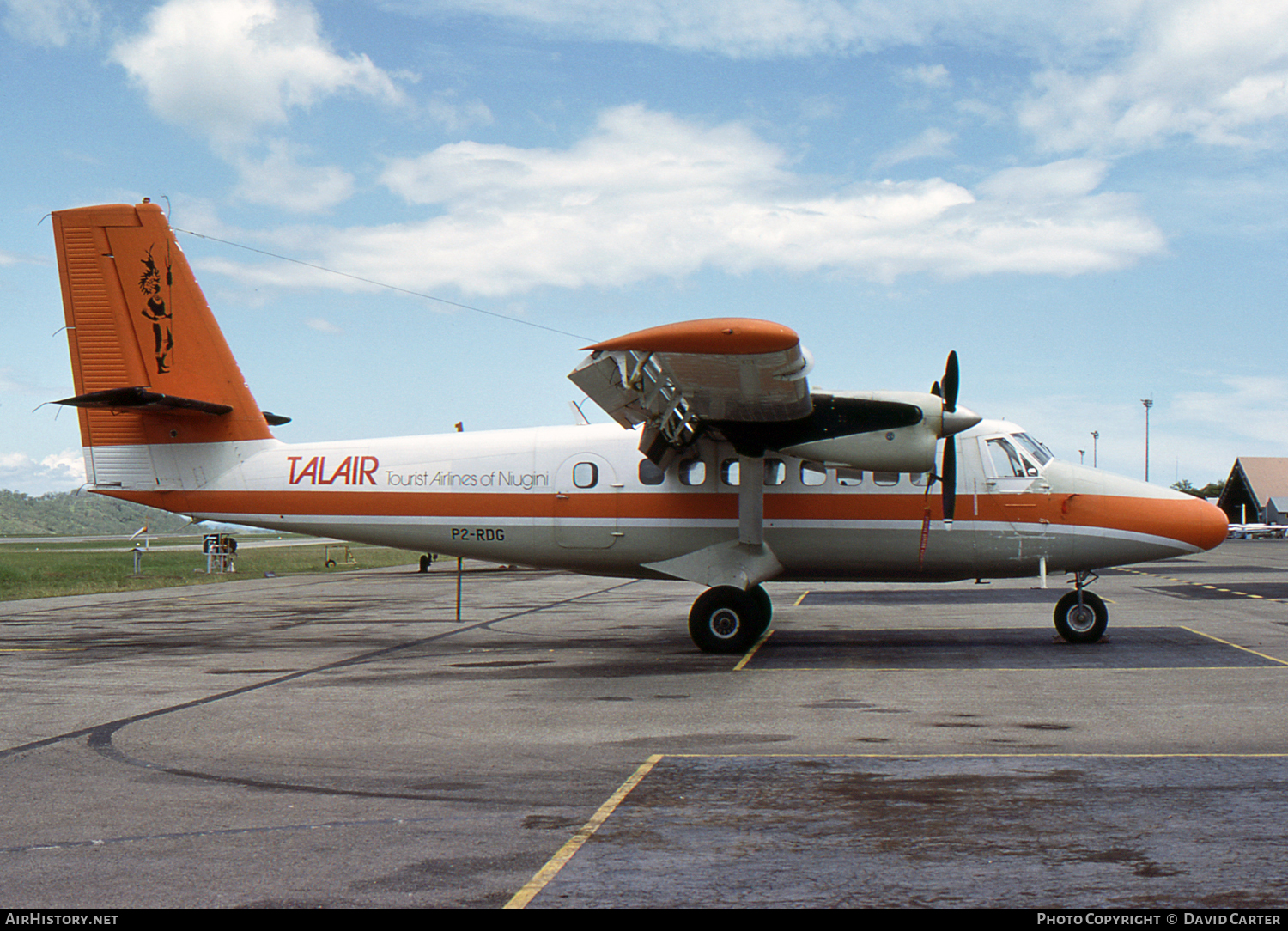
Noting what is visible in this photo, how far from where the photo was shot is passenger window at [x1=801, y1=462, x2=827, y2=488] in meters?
15.4

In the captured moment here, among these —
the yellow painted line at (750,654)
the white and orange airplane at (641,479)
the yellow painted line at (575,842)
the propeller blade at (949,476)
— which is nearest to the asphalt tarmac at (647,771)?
the yellow painted line at (575,842)

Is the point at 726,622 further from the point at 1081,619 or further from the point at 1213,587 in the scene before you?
the point at 1213,587

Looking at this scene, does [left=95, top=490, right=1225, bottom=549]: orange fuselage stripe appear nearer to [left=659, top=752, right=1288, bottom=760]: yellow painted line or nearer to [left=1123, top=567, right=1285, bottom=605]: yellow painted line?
[left=1123, top=567, right=1285, bottom=605]: yellow painted line

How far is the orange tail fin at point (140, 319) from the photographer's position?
1661cm

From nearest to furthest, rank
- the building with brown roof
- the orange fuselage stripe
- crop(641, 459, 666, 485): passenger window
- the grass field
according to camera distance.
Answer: the orange fuselage stripe
crop(641, 459, 666, 485): passenger window
the grass field
the building with brown roof

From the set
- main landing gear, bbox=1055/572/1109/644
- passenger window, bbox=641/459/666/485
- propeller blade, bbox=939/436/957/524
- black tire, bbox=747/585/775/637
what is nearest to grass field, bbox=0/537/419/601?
passenger window, bbox=641/459/666/485

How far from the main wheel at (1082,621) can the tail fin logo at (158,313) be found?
14.6 m

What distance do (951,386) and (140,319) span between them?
12.6 meters

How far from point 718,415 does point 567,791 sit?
7273 millimetres

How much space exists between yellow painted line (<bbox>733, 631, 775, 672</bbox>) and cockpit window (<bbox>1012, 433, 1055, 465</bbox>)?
16.4 ft

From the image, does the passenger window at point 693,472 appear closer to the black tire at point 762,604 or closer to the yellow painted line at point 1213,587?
the black tire at point 762,604

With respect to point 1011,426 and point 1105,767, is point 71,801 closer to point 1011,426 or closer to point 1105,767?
point 1105,767

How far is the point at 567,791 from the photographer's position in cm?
718

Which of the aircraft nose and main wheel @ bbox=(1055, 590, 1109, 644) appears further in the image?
main wheel @ bbox=(1055, 590, 1109, 644)
